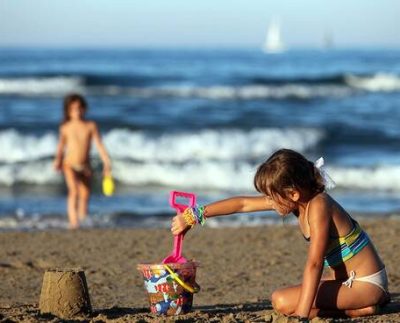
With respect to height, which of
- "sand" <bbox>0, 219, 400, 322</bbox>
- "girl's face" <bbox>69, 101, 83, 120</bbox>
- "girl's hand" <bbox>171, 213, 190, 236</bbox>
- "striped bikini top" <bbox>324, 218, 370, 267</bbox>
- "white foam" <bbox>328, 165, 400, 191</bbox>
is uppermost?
"girl's face" <bbox>69, 101, 83, 120</bbox>

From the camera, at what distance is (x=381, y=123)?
835 inches

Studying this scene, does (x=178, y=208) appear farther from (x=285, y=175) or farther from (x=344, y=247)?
(x=344, y=247)

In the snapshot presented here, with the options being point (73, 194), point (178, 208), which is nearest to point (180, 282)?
point (178, 208)

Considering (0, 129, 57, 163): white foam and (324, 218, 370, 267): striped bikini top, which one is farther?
(0, 129, 57, 163): white foam

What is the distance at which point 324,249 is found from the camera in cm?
462

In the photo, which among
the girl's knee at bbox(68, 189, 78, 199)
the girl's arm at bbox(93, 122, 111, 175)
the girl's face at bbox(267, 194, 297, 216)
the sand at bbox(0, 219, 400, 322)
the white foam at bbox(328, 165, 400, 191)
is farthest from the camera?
the white foam at bbox(328, 165, 400, 191)

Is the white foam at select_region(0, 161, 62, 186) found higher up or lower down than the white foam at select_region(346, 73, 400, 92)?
lower down

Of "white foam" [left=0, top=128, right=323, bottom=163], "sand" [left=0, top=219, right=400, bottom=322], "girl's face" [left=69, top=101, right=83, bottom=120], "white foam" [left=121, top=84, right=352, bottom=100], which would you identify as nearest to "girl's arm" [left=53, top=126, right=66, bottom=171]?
"girl's face" [left=69, top=101, right=83, bottom=120]

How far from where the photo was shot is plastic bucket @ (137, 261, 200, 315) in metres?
4.82

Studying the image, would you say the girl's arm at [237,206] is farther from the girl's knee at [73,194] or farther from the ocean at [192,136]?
the girl's knee at [73,194]

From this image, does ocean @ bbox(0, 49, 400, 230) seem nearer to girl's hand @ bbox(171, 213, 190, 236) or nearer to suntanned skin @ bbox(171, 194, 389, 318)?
suntanned skin @ bbox(171, 194, 389, 318)

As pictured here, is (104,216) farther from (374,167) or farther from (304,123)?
(304,123)

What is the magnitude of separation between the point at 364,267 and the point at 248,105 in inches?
772

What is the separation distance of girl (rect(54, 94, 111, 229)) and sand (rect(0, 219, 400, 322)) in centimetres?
87
